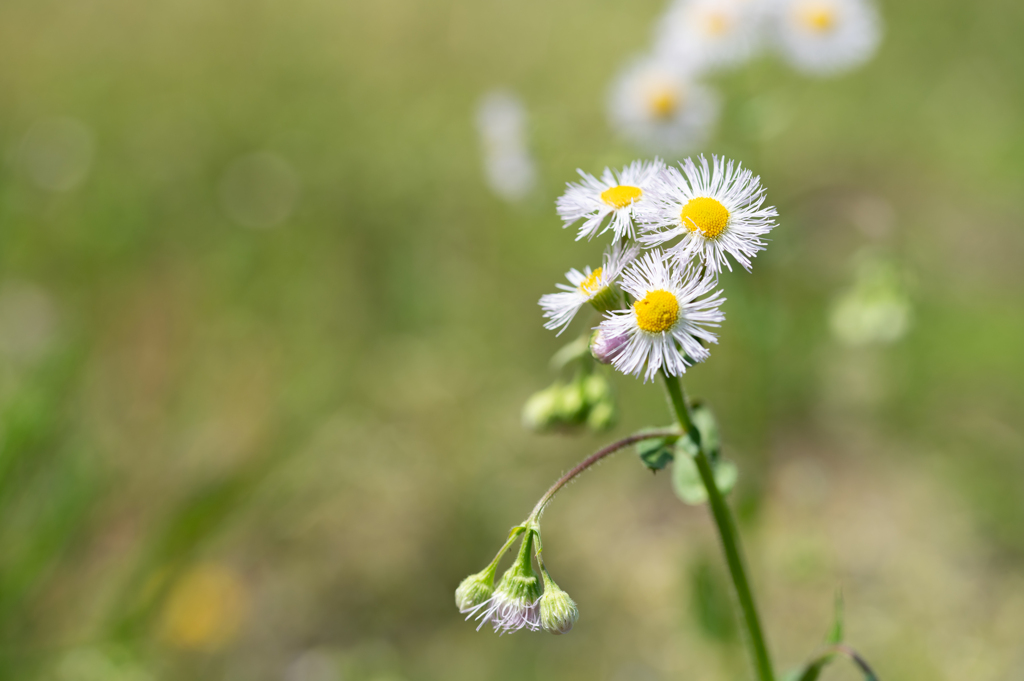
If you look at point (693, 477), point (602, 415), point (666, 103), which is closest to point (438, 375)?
point (666, 103)

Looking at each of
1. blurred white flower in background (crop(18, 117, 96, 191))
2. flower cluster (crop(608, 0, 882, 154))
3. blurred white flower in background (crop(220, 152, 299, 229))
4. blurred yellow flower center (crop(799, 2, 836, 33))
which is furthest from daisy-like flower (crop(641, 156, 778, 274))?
blurred white flower in background (crop(18, 117, 96, 191))

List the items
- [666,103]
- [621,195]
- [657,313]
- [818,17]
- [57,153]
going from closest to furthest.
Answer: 1. [657,313]
2. [621,195]
3. [666,103]
4. [818,17]
5. [57,153]

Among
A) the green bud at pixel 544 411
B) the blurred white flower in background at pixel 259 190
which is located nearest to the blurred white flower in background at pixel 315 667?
the green bud at pixel 544 411

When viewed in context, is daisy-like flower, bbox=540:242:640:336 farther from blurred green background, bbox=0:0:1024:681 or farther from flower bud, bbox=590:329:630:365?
blurred green background, bbox=0:0:1024:681

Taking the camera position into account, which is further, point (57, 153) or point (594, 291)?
point (57, 153)

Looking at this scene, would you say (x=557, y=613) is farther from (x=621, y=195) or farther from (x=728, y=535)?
(x=621, y=195)

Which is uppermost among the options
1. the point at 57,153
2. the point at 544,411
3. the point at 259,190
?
the point at 57,153
